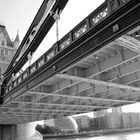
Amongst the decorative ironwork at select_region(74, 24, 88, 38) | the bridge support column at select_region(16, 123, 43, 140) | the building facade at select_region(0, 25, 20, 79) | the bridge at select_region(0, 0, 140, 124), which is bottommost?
the bridge support column at select_region(16, 123, 43, 140)


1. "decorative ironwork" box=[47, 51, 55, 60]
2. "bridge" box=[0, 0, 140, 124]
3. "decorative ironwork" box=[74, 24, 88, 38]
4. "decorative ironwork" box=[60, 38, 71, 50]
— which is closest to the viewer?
"bridge" box=[0, 0, 140, 124]

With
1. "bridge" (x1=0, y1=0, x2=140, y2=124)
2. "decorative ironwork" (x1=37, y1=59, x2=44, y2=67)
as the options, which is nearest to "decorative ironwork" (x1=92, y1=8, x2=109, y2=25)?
"bridge" (x1=0, y1=0, x2=140, y2=124)

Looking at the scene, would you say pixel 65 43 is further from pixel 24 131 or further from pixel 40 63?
pixel 24 131

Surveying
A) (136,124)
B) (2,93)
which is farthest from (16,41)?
(136,124)

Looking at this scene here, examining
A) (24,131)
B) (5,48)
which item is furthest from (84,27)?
(5,48)

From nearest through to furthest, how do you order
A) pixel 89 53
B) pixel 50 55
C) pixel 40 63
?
pixel 89 53 → pixel 50 55 → pixel 40 63

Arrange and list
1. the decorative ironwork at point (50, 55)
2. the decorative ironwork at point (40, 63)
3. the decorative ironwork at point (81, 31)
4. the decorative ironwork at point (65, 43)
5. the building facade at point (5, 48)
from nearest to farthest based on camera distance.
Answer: the decorative ironwork at point (81, 31) → the decorative ironwork at point (65, 43) → the decorative ironwork at point (50, 55) → the decorative ironwork at point (40, 63) → the building facade at point (5, 48)

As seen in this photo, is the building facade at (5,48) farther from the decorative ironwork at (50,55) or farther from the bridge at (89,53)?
the decorative ironwork at (50,55)

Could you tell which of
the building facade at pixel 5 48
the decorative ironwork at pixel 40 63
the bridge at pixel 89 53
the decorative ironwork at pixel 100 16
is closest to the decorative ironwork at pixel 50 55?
the bridge at pixel 89 53

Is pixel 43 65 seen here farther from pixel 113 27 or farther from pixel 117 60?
pixel 113 27

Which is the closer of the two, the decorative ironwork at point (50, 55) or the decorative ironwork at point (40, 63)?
the decorative ironwork at point (50, 55)

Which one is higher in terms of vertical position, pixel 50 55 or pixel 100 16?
pixel 100 16

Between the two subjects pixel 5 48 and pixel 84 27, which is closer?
pixel 84 27

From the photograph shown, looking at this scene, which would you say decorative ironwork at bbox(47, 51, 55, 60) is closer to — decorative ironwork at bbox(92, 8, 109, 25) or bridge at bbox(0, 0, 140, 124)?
bridge at bbox(0, 0, 140, 124)
